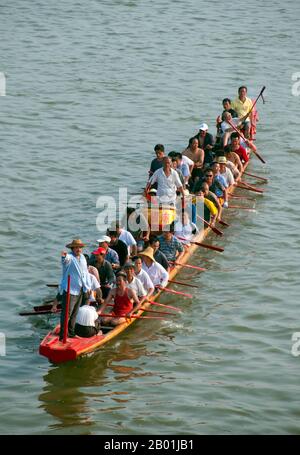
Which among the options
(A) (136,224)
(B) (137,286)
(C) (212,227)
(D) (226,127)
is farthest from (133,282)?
(D) (226,127)

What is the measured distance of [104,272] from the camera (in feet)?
72.4

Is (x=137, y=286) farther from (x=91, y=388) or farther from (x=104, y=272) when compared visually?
(x=91, y=388)

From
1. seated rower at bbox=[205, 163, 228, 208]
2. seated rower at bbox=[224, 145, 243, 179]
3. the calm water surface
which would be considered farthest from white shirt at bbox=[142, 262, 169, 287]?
seated rower at bbox=[224, 145, 243, 179]

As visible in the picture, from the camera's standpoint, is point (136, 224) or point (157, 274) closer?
point (157, 274)

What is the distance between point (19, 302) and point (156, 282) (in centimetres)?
294

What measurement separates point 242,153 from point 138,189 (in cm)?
327

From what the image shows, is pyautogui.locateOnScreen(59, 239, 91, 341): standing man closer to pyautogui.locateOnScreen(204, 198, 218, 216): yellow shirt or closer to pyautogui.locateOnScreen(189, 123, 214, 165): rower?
pyautogui.locateOnScreen(204, 198, 218, 216): yellow shirt

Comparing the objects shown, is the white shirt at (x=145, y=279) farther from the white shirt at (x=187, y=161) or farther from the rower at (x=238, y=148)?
the rower at (x=238, y=148)

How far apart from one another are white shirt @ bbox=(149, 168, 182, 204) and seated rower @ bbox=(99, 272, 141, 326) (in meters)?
5.13

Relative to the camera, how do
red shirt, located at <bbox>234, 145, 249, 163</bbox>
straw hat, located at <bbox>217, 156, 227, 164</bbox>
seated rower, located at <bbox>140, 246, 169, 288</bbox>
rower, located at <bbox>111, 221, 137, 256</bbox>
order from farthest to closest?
red shirt, located at <bbox>234, 145, 249, 163</bbox>, straw hat, located at <bbox>217, 156, 227, 164</bbox>, rower, located at <bbox>111, 221, 137, 256</bbox>, seated rower, located at <bbox>140, 246, 169, 288</bbox>

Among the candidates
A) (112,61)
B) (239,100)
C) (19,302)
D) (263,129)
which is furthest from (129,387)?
(112,61)

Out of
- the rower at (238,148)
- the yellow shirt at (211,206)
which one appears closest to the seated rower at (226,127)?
the rower at (238,148)

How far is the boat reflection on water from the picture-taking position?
18766 millimetres

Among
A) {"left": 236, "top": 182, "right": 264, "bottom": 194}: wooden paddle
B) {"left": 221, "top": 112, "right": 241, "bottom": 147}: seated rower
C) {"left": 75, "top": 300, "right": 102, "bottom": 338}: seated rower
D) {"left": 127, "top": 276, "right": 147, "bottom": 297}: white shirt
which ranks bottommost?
{"left": 75, "top": 300, "right": 102, "bottom": 338}: seated rower
